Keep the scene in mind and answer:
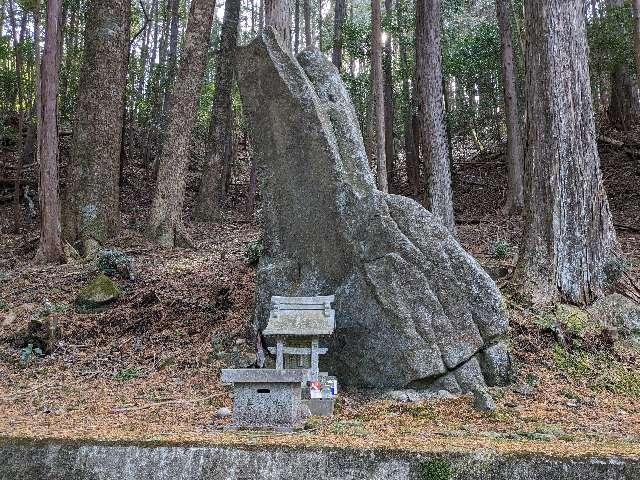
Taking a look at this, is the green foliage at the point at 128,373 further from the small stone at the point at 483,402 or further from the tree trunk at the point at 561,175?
the tree trunk at the point at 561,175

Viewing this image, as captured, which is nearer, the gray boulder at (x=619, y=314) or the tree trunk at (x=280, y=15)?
the gray boulder at (x=619, y=314)

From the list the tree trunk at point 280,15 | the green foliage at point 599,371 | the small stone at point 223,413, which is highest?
the tree trunk at point 280,15

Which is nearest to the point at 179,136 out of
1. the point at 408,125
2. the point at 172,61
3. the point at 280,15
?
the point at 280,15

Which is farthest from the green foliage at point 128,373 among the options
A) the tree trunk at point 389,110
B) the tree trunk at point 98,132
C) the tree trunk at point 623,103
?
the tree trunk at point 623,103

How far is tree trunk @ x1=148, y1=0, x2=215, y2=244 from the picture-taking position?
12.4 metres

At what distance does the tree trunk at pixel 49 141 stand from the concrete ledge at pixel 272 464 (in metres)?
8.62

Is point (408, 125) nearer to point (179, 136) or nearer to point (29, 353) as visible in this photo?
point (179, 136)

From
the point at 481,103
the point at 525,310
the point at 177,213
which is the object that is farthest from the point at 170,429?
the point at 481,103

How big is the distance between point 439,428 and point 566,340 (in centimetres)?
265

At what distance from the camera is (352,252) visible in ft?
23.0

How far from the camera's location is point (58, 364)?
26.0 ft

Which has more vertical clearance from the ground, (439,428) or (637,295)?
(637,295)

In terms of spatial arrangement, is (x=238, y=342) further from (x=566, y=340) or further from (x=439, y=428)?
(x=566, y=340)

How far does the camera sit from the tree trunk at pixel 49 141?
1080cm
